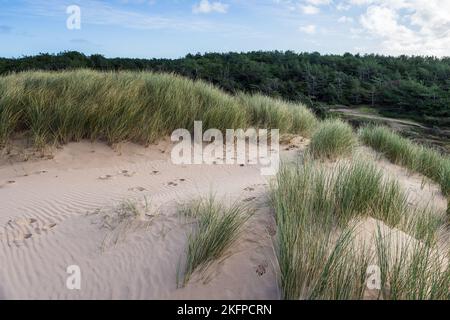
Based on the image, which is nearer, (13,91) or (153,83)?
(13,91)

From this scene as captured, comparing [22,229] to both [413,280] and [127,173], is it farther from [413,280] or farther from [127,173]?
[413,280]

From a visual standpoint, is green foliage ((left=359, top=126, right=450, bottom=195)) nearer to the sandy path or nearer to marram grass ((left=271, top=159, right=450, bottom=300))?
marram grass ((left=271, top=159, right=450, bottom=300))

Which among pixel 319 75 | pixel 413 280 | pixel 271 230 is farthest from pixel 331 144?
pixel 319 75

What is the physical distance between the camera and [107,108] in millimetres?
6527

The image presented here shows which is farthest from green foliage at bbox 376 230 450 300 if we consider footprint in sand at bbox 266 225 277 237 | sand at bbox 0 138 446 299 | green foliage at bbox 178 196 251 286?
green foliage at bbox 178 196 251 286

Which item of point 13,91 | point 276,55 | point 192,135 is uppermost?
point 276,55

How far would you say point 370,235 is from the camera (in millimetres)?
3061

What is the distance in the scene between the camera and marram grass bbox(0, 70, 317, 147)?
20.2ft

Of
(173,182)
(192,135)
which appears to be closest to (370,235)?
(173,182)

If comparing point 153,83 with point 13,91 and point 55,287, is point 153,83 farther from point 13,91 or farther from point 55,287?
point 55,287
